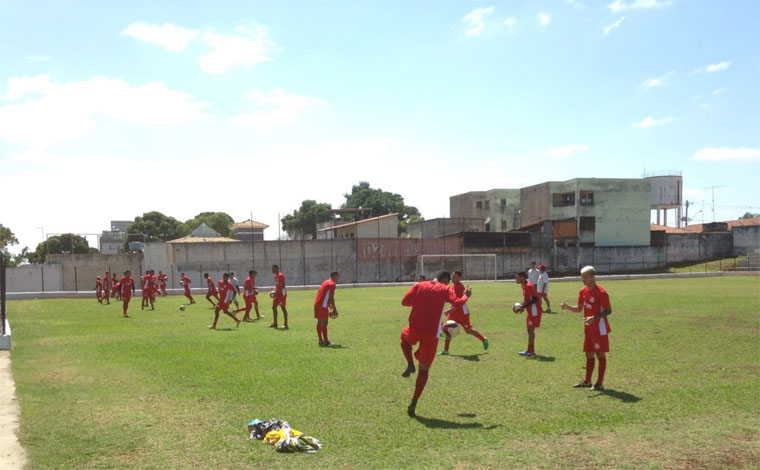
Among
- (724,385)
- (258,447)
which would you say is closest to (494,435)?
(258,447)

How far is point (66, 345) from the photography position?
50.9 feet

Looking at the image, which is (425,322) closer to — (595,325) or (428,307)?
(428,307)

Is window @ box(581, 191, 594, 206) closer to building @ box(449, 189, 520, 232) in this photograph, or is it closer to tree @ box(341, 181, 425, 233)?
building @ box(449, 189, 520, 232)

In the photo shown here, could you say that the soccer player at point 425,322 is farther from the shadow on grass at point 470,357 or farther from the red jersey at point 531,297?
the red jersey at point 531,297

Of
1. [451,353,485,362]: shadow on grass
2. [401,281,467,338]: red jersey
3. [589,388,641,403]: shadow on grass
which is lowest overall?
[451,353,485,362]: shadow on grass

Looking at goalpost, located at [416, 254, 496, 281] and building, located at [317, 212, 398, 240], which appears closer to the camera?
goalpost, located at [416, 254, 496, 281]

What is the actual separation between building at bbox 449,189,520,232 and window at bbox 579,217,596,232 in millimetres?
11021

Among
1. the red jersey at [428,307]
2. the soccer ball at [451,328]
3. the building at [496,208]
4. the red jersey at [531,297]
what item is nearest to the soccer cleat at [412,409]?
the red jersey at [428,307]

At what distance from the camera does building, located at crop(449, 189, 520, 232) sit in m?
74.5

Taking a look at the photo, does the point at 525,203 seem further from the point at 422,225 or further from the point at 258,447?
the point at 258,447

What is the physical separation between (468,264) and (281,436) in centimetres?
4840

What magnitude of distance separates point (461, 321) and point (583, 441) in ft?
19.1

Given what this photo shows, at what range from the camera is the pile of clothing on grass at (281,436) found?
6.50 meters

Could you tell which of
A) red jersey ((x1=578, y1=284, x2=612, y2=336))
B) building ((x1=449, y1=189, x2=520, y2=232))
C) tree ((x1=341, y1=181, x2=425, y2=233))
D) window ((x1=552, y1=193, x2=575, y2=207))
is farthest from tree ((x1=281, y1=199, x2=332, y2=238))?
red jersey ((x1=578, y1=284, x2=612, y2=336))
